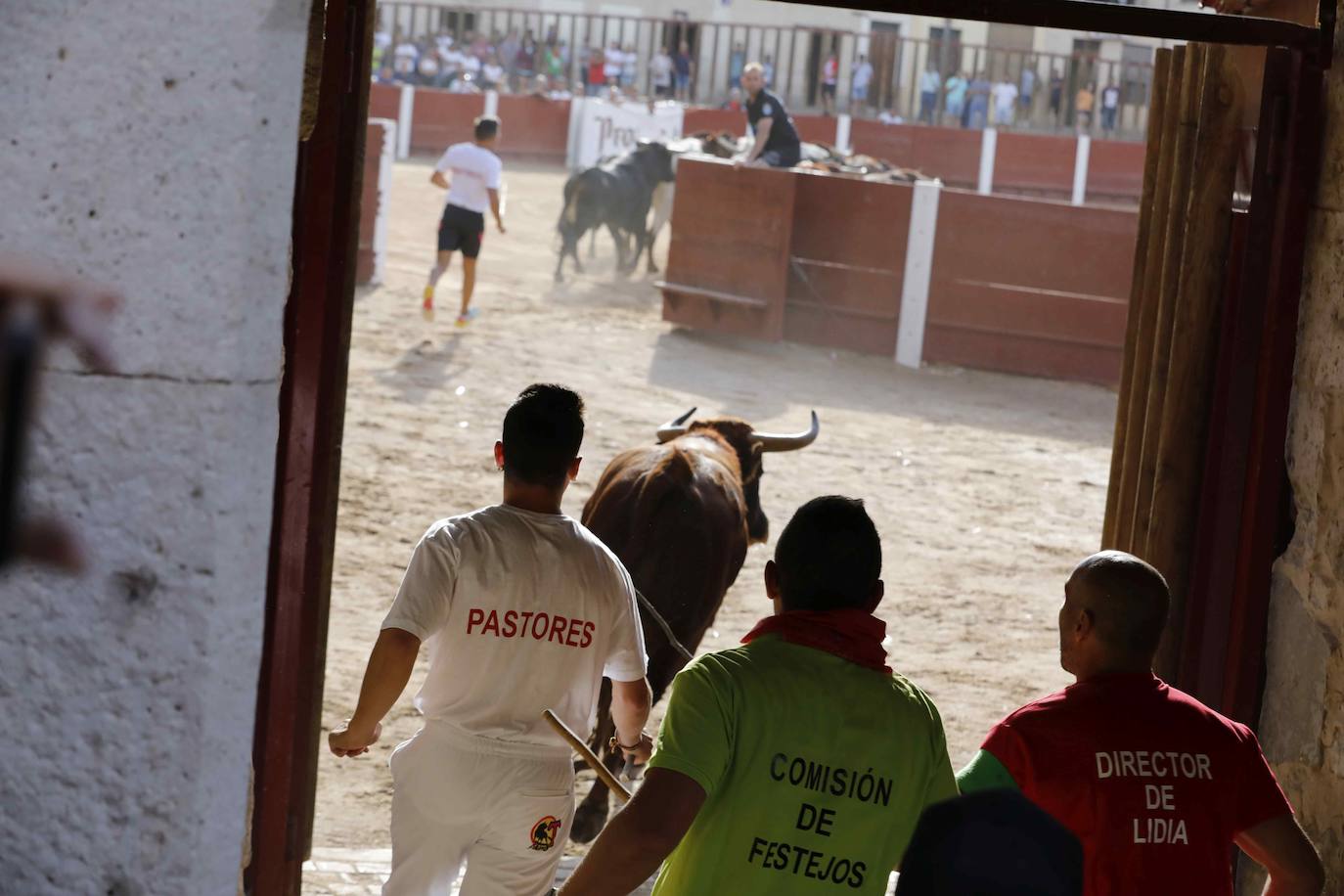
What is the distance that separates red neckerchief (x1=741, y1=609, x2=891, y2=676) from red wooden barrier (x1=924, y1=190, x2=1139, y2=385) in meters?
11.8

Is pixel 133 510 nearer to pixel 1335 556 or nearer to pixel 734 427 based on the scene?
pixel 1335 556

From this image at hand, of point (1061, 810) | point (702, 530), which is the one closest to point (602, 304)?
point (702, 530)

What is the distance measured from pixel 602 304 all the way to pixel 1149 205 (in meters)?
11.5

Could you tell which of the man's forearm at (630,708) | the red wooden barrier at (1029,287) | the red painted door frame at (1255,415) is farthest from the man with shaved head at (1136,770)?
the red wooden barrier at (1029,287)

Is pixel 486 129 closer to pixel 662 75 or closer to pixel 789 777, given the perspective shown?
pixel 789 777

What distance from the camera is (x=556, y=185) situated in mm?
23156

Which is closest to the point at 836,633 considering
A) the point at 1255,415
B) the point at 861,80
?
the point at 1255,415

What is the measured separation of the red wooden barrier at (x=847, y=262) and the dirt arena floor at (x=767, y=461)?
11.3 inches

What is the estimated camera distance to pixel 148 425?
2.12m

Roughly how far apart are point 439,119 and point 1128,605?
24177 millimetres

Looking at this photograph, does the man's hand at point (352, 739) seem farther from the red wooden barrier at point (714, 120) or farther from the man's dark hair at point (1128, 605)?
the red wooden barrier at point (714, 120)

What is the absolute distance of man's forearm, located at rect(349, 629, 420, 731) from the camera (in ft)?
9.00

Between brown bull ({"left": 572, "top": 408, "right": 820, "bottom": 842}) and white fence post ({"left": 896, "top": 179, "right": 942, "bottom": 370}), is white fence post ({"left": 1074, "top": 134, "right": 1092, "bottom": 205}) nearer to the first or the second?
white fence post ({"left": 896, "top": 179, "right": 942, "bottom": 370})

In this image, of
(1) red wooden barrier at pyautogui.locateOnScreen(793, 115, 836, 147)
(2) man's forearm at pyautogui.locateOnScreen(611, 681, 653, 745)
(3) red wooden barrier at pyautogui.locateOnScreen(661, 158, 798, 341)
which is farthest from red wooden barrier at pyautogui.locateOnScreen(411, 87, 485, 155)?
(2) man's forearm at pyautogui.locateOnScreen(611, 681, 653, 745)
